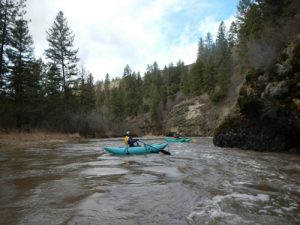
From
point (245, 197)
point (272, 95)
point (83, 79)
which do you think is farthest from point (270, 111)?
point (83, 79)

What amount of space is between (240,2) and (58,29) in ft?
98.4

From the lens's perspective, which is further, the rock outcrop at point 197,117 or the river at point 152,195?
the rock outcrop at point 197,117

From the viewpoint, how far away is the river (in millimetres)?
6531

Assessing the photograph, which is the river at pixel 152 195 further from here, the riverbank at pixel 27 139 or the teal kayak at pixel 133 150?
the riverbank at pixel 27 139

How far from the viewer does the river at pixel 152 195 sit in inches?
257

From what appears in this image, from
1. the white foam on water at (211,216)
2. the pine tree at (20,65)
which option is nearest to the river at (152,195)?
the white foam on water at (211,216)

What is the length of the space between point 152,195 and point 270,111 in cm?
1243

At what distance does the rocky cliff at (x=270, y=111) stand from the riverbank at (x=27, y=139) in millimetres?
16262

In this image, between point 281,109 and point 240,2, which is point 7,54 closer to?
point 281,109

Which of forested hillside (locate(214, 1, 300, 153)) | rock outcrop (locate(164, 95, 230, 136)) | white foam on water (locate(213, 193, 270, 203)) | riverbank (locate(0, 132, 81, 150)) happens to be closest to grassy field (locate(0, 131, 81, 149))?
riverbank (locate(0, 132, 81, 150))

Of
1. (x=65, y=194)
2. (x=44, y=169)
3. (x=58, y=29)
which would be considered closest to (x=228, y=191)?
(x=65, y=194)

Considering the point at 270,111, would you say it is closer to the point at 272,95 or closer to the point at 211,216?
the point at 272,95

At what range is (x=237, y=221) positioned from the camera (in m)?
6.22

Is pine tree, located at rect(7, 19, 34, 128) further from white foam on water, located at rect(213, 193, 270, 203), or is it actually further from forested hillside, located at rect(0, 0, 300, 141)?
white foam on water, located at rect(213, 193, 270, 203)
